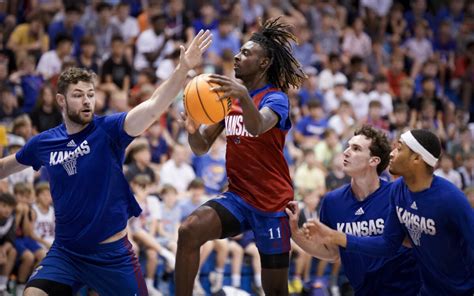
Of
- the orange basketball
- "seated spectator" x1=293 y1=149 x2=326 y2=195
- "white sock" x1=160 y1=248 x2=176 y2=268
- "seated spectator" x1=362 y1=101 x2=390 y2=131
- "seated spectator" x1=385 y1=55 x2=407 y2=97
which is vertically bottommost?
"white sock" x1=160 y1=248 x2=176 y2=268

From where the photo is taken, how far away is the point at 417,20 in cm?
2016

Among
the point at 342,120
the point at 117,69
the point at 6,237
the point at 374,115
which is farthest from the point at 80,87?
the point at 374,115

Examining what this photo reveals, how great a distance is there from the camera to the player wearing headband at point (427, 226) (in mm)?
6234

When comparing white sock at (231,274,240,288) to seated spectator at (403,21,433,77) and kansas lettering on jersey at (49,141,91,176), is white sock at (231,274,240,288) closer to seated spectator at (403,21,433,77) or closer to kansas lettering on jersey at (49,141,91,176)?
kansas lettering on jersey at (49,141,91,176)

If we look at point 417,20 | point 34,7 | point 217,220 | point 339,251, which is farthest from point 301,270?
point 417,20

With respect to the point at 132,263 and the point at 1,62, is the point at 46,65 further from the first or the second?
the point at 132,263

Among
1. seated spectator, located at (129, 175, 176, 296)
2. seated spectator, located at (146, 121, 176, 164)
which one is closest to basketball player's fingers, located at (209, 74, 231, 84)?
seated spectator, located at (129, 175, 176, 296)

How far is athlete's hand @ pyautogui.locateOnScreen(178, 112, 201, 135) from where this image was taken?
7.01 meters

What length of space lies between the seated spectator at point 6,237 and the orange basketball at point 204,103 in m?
4.77

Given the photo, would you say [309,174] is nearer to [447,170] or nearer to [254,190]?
[447,170]

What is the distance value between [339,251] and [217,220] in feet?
4.13

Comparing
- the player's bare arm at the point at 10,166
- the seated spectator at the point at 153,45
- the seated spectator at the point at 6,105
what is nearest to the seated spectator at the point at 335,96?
the seated spectator at the point at 153,45

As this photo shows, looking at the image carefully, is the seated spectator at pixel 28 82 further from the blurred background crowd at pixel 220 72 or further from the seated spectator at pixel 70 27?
the seated spectator at pixel 70 27

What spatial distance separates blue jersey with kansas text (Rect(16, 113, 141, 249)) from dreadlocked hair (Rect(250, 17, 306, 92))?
142 cm
